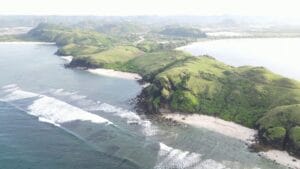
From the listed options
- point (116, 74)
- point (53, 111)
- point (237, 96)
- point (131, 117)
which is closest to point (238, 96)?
point (237, 96)

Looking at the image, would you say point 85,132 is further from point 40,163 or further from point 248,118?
point 248,118

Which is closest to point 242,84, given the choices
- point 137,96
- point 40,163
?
point 137,96

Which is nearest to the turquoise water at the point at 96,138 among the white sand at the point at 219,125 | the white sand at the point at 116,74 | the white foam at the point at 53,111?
the white foam at the point at 53,111

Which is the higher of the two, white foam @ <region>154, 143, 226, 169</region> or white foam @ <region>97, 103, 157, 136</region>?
white foam @ <region>154, 143, 226, 169</region>

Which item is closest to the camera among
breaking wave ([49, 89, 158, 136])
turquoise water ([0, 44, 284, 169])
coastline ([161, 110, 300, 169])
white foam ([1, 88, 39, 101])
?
turquoise water ([0, 44, 284, 169])

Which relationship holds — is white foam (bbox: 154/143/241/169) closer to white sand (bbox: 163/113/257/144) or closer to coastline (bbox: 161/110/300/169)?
coastline (bbox: 161/110/300/169)

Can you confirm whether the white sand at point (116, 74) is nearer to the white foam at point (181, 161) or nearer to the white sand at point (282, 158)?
the white foam at point (181, 161)

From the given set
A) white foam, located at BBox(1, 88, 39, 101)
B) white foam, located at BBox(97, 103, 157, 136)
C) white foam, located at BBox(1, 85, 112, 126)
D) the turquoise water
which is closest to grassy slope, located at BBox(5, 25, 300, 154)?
white foam, located at BBox(97, 103, 157, 136)

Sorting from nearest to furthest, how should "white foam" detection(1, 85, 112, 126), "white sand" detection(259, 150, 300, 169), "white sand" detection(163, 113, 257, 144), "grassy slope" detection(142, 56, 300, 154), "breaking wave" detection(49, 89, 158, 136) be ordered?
"white sand" detection(259, 150, 300, 169), "grassy slope" detection(142, 56, 300, 154), "white sand" detection(163, 113, 257, 144), "breaking wave" detection(49, 89, 158, 136), "white foam" detection(1, 85, 112, 126)
